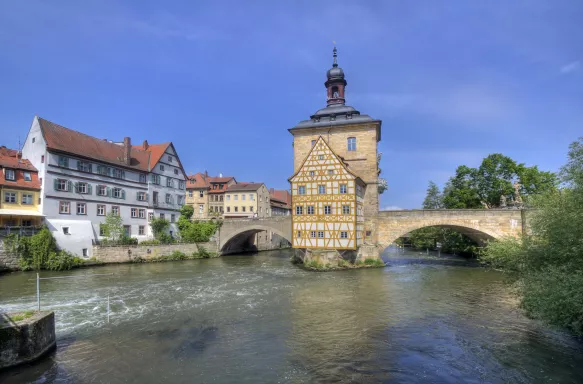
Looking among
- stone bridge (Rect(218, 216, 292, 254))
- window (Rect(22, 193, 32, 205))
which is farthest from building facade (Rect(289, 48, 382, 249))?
window (Rect(22, 193, 32, 205))

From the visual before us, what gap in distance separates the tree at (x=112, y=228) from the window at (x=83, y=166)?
4.43m

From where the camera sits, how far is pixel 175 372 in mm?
8211

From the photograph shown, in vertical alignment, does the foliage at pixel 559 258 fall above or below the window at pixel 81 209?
below

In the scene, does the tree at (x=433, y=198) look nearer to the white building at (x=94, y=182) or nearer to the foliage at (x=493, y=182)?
the foliage at (x=493, y=182)

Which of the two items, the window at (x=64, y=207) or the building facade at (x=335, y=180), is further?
the window at (x=64, y=207)

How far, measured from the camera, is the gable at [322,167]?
26.7 m

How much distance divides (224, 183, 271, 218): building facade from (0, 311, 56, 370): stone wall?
1724 inches

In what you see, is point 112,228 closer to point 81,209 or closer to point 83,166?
point 81,209

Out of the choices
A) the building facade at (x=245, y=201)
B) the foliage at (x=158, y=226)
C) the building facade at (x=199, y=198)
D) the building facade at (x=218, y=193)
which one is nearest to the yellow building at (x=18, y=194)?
the foliage at (x=158, y=226)

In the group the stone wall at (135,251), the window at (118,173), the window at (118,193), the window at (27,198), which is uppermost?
the window at (118,173)

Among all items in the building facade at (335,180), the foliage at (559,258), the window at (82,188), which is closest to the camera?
the foliage at (559,258)

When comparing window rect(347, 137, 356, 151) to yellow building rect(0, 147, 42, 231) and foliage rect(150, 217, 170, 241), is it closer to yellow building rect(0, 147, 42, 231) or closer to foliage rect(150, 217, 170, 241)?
foliage rect(150, 217, 170, 241)

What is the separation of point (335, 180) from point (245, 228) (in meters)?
14.1

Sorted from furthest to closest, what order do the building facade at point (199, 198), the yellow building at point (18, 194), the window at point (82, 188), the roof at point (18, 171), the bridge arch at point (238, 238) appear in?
1. the building facade at point (199, 198)
2. the bridge arch at point (238, 238)
3. the window at point (82, 188)
4. the roof at point (18, 171)
5. the yellow building at point (18, 194)
